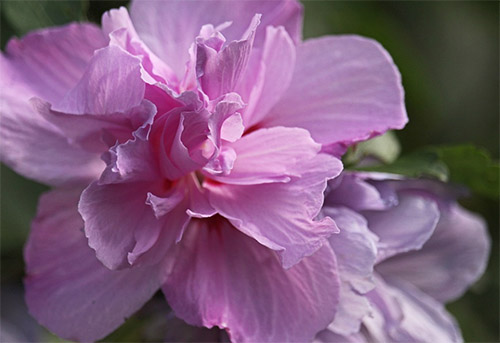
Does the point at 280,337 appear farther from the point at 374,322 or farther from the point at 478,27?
the point at 478,27

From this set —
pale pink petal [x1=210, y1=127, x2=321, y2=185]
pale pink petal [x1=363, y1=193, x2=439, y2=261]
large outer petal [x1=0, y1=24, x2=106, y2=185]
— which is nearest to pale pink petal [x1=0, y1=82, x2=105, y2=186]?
large outer petal [x1=0, y1=24, x2=106, y2=185]

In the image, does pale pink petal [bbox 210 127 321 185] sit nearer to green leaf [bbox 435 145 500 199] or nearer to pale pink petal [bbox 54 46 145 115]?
pale pink petal [bbox 54 46 145 115]

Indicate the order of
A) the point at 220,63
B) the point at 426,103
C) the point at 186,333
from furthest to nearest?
the point at 426,103 < the point at 186,333 < the point at 220,63

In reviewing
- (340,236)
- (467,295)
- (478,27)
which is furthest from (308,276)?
(478,27)

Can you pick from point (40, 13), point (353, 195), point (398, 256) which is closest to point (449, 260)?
point (398, 256)

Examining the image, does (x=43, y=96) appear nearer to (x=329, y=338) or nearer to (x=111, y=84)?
(x=111, y=84)

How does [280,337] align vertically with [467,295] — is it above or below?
above
